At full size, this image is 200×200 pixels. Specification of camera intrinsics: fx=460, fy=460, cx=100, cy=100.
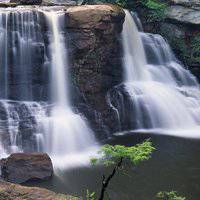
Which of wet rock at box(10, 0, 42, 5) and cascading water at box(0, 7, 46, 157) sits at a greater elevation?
wet rock at box(10, 0, 42, 5)

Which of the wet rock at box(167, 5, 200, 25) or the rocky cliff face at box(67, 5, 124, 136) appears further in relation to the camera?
the wet rock at box(167, 5, 200, 25)

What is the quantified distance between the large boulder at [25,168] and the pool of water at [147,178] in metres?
0.32

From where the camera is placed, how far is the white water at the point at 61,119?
57.0ft

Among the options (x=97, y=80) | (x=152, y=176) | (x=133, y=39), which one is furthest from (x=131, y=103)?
(x=152, y=176)

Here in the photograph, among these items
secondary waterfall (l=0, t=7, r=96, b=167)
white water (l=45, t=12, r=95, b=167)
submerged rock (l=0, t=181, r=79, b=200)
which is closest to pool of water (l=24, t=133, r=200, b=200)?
white water (l=45, t=12, r=95, b=167)

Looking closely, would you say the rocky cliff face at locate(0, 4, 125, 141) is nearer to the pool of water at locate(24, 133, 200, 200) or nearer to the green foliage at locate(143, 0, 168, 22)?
the pool of water at locate(24, 133, 200, 200)

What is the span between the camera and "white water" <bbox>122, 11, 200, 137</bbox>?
2131 centimetres

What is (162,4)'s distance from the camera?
88.0 ft

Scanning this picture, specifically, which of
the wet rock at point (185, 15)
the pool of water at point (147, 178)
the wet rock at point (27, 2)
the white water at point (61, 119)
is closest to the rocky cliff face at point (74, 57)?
the white water at point (61, 119)

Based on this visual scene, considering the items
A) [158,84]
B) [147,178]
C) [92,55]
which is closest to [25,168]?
[147,178]

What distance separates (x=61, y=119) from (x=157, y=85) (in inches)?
258

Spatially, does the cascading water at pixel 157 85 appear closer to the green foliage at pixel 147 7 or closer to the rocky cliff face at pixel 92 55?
the green foliage at pixel 147 7

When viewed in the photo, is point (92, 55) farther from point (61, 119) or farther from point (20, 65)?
point (61, 119)

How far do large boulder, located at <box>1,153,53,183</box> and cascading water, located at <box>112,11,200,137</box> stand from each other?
7.08m
